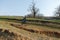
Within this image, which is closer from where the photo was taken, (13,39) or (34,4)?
(13,39)

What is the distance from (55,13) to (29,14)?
2105 cm

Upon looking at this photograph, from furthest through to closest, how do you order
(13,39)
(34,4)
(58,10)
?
(58,10)
(34,4)
(13,39)

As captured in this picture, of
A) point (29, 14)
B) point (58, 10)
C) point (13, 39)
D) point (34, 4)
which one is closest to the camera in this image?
point (13, 39)

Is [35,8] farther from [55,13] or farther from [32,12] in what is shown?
[55,13]

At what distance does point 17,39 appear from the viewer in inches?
559

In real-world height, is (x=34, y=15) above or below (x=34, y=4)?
below

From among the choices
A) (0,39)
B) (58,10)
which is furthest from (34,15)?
(0,39)

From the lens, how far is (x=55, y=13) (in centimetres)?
10150

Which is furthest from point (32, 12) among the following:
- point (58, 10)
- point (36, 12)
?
point (58, 10)

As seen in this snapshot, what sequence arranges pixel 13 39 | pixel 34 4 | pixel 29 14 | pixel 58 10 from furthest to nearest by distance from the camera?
pixel 58 10 → pixel 29 14 → pixel 34 4 → pixel 13 39

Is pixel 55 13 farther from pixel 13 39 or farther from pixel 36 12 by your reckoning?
pixel 13 39

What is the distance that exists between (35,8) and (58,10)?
62.7 feet

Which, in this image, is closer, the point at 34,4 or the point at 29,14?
the point at 34,4

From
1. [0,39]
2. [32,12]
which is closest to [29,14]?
[32,12]
